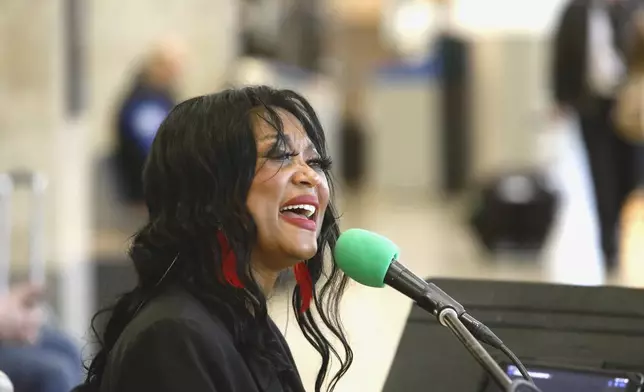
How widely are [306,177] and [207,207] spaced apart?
165mm

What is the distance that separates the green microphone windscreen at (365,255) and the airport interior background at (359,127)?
0.28 meters

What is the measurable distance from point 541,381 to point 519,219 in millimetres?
6197

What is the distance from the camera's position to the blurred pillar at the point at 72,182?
5.22 metres

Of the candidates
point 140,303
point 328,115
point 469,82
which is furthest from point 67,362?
point 469,82

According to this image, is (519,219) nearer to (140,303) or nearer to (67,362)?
(67,362)

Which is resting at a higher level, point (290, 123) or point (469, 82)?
point (469, 82)

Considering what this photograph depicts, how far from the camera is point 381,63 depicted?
14.4 meters

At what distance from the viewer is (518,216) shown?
26.1ft

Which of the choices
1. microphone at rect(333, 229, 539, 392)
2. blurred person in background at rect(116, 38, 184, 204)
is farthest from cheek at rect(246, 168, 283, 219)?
blurred person in background at rect(116, 38, 184, 204)

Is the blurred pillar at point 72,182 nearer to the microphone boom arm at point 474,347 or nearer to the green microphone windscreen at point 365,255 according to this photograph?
the green microphone windscreen at point 365,255

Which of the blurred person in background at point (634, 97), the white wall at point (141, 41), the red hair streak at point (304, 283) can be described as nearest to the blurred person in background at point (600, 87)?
the blurred person in background at point (634, 97)

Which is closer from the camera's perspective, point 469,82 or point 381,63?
point 469,82

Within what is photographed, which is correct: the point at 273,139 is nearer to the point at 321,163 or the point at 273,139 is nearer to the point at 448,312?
the point at 321,163

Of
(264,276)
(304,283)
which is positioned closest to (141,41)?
(304,283)
